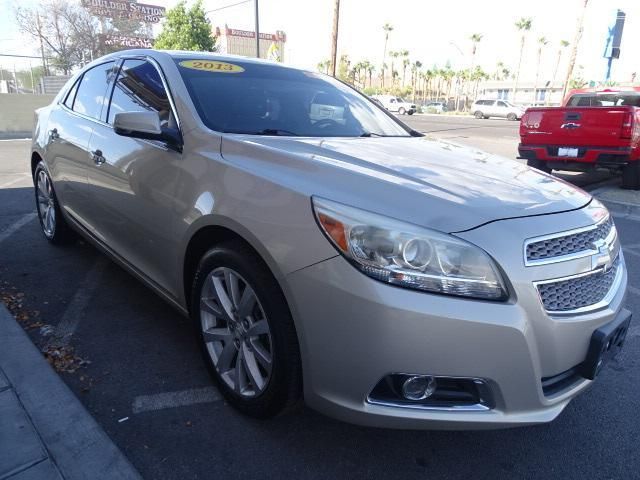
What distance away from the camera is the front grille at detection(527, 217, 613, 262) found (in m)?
1.77

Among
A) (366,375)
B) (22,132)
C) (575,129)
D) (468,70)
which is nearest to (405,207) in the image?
(366,375)

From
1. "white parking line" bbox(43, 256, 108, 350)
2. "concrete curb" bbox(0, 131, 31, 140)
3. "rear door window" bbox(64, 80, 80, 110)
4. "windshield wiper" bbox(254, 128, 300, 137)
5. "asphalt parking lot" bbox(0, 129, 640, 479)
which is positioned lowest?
"concrete curb" bbox(0, 131, 31, 140)

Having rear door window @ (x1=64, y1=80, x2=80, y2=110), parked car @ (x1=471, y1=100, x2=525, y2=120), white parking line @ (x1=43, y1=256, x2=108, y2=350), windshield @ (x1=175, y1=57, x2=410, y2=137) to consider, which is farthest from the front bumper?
parked car @ (x1=471, y1=100, x2=525, y2=120)

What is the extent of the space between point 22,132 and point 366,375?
68.6 feet

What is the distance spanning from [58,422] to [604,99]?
10175 millimetres

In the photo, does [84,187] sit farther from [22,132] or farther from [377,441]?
[22,132]

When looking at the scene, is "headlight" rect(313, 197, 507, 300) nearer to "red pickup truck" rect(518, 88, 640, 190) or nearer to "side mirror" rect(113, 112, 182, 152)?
"side mirror" rect(113, 112, 182, 152)

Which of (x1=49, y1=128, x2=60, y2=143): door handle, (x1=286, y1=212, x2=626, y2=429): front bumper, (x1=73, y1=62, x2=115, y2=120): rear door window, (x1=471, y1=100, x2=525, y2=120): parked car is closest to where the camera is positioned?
(x1=286, y1=212, x2=626, y2=429): front bumper

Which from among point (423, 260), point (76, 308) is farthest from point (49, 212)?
point (423, 260)

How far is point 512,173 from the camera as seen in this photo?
248cm

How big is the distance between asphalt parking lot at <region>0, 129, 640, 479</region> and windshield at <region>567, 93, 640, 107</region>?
7.29m

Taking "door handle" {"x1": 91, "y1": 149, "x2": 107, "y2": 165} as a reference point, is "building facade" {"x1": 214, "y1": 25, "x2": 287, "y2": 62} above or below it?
above

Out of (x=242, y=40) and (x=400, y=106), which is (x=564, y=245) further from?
(x=242, y=40)

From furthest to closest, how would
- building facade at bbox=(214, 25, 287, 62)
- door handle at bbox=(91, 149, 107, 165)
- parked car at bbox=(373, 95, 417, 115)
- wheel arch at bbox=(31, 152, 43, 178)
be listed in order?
building facade at bbox=(214, 25, 287, 62), parked car at bbox=(373, 95, 417, 115), wheel arch at bbox=(31, 152, 43, 178), door handle at bbox=(91, 149, 107, 165)
